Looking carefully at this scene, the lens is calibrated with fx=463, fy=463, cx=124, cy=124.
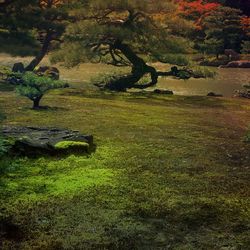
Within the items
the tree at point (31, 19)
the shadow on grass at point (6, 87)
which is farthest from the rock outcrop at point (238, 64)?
the shadow on grass at point (6, 87)

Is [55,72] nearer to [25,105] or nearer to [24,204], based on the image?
[25,105]

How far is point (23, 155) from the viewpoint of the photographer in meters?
7.87

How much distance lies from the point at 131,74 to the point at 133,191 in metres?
15.0

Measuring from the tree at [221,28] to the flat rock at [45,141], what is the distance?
23188mm

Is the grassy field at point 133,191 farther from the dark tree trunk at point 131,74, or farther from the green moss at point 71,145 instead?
the dark tree trunk at point 131,74

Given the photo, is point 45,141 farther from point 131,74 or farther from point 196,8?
point 196,8

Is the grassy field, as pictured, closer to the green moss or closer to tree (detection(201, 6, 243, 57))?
the green moss

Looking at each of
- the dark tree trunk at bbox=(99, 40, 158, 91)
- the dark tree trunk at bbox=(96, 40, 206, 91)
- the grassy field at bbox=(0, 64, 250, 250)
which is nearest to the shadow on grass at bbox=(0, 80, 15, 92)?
the dark tree trunk at bbox=(96, 40, 206, 91)

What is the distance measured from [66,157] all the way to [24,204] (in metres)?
2.18

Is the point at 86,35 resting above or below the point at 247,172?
above

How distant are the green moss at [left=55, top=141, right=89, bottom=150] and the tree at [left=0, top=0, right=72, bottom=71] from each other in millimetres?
13597

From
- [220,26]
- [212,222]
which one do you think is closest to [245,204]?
[212,222]

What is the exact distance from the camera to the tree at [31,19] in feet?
67.6

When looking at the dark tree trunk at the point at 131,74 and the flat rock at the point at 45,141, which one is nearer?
the flat rock at the point at 45,141
